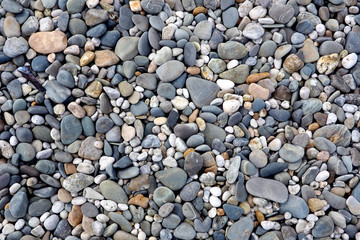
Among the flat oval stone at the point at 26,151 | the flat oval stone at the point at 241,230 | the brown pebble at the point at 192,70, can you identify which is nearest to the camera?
the flat oval stone at the point at 241,230

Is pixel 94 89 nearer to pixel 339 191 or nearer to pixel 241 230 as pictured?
pixel 241 230

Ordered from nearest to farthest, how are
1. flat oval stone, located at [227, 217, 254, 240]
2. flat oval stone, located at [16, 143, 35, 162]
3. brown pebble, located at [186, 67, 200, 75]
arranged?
flat oval stone, located at [227, 217, 254, 240], flat oval stone, located at [16, 143, 35, 162], brown pebble, located at [186, 67, 200, 75]

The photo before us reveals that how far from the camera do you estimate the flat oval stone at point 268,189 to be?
1.28 metres

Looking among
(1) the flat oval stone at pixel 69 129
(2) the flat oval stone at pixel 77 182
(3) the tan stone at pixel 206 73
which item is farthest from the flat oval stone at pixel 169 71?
(2) the flat oval stone at pixel 77 182

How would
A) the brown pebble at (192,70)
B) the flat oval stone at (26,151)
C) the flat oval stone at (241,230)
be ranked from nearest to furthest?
1. the flat oval stone at (241,230)
2. the flat oval stone at (26,151)
3. the brown pebble at (192,70)

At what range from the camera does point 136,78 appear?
146 cm

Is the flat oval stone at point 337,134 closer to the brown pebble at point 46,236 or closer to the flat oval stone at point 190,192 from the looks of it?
the flat oval stone at point 190,192

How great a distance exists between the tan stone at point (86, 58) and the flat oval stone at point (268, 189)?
0.87 metres

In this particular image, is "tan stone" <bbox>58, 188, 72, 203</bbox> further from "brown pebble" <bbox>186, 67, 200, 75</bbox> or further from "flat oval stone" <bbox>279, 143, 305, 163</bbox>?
"flat oval stone" <bbox>279, 143, 305, 163</bbox>

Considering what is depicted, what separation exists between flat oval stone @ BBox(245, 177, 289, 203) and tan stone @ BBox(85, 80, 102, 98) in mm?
742

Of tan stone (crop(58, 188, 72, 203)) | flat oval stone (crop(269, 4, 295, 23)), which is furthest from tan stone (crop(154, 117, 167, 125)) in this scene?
flat oval stone (crop(269, 4, 295, 23))

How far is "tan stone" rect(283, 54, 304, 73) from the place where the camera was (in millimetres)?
1467

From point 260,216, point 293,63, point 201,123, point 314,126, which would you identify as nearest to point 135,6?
point 201,123

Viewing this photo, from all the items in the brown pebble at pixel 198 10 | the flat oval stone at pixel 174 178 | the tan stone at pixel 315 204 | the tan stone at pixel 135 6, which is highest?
the brown pebble at pixel 198 10
